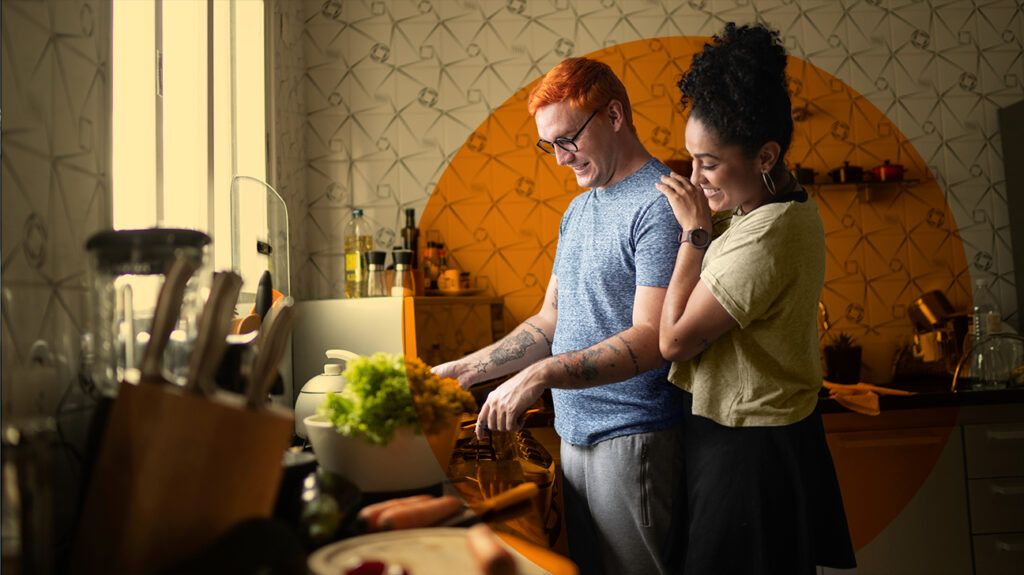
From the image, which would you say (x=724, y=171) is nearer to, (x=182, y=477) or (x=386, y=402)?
(x=386, y=402)

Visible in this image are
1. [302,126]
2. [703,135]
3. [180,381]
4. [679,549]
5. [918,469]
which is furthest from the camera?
[302,126]

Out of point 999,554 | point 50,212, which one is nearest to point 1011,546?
point 999,554

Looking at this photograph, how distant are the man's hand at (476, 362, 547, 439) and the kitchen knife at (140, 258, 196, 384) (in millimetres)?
477

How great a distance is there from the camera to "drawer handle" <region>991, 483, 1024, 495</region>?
6.23 ft

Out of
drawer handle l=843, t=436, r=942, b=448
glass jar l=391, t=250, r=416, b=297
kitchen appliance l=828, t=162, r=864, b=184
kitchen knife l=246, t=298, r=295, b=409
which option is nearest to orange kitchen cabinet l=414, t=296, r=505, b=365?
glass jar l=391, t=250, r=416, b=297

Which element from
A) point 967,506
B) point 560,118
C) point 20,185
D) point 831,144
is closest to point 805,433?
point 560,118

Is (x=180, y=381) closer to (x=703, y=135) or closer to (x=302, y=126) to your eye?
(x=703, y=135)

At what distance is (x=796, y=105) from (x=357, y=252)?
61.9 inches

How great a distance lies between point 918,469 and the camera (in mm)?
1898

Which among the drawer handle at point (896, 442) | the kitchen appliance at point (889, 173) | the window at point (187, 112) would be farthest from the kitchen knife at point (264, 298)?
the kitchen appliance at point (889, 173)

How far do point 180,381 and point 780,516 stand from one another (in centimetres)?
76

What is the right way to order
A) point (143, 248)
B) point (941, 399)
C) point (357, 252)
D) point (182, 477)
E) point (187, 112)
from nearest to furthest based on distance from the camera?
point (182, 477) → point (143, 248) → point (187, 112) → point (941, 399) → point (357, 252)

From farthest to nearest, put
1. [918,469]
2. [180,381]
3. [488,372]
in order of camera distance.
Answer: [918,469]
[488,372]
[180,381]

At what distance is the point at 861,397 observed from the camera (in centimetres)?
189
